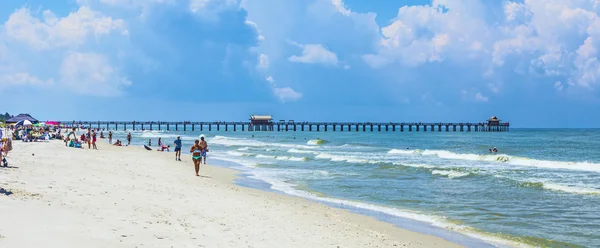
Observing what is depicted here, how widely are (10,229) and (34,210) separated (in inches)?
54.6

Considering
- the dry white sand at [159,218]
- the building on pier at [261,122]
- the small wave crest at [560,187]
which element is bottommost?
the small wave crest at [560,187]

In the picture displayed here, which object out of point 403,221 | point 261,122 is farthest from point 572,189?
point 261,122

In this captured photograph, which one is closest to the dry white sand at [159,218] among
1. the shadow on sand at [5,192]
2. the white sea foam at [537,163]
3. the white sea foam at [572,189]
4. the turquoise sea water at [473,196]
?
the shadow on sand at [5,192]

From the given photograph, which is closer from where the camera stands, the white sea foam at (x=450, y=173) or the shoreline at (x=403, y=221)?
the shoreline at (x=403, y=221)

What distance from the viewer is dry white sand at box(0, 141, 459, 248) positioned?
7.03 metres

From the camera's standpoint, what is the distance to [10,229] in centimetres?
655

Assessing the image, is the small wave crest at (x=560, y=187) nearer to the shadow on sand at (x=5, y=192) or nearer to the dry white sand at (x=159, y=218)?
the dry white sand at (x=159, y=218)

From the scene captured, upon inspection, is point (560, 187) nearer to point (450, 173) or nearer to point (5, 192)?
point (450, 173)

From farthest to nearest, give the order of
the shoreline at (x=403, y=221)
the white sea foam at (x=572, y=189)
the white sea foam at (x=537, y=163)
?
1. the white sea foam at (x=537, y=163)
2. the white sea foam at (x=572, y=189)
3. the shoreline at (x=403, y=221)

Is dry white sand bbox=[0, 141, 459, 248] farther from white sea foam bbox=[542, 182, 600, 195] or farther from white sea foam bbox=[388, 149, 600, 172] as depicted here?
white sea foam bbox=[388, 149, 600, 172]

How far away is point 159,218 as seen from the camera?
8.92m

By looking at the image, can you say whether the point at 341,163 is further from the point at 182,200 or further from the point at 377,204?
the point at 182,200

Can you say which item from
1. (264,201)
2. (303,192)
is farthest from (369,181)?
(264,201)

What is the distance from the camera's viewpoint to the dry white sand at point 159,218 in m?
7.03
